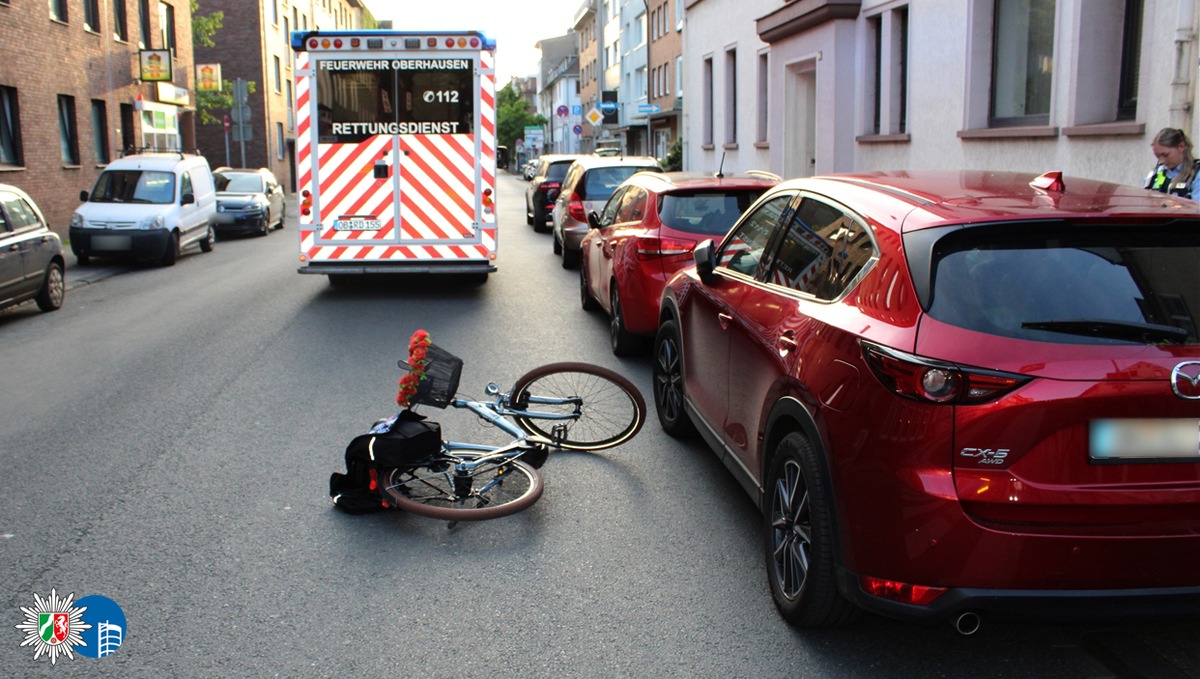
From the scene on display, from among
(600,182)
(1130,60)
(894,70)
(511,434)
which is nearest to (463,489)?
(511,434)

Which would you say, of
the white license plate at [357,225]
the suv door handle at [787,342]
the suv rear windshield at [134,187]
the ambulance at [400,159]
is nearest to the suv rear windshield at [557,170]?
the suv rear windshield at [134,187]

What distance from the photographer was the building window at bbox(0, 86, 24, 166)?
2281 centimetres

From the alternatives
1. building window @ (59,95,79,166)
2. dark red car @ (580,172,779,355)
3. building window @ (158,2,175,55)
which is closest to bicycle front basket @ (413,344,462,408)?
dark red car @ (580,172,779,355)

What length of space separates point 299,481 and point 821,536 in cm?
311

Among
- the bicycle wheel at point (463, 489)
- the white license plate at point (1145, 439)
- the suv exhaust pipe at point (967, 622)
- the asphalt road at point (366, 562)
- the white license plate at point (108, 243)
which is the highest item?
the white license plate at point (1145, 439)

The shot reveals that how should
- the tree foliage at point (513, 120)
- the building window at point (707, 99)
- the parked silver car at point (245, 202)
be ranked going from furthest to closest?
1. the tree foliage at point (513, 120)
2. the building window at point (707, 99)
3. the parked silver car at point (245, 202)

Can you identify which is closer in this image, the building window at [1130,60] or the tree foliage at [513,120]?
the building window at [1130,60]

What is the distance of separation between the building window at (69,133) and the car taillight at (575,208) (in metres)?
15.4

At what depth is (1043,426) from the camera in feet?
10.2

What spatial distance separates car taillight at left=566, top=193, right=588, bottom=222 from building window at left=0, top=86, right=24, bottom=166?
13541 mm

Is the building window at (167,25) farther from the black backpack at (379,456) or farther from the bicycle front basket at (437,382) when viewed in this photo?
the black backpack at (379,456)

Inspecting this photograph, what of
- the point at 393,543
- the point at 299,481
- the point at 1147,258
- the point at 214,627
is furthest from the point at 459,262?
the point at 1147,258

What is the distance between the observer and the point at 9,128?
23.1 m

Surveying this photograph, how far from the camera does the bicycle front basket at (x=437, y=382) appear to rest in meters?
5.30
